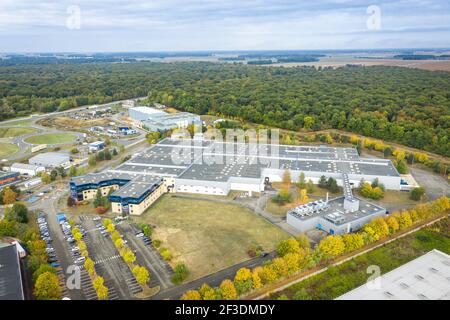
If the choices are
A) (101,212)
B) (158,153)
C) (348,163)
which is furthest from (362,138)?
(101,212)

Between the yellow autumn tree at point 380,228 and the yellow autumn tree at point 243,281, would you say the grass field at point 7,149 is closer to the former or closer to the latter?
the yellow autumn tree at point 243,281

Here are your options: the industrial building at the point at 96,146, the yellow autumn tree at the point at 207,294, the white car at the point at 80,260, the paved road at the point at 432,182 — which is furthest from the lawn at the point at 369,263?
the industrial building at the point at 96,146

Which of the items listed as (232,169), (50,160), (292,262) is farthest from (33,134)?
(292,262)

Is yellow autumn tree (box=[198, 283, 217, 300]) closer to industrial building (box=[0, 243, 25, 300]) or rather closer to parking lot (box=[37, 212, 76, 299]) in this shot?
parking lot (box=[37, 212, 76, 299])

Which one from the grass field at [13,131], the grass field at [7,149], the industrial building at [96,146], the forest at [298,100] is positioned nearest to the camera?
the grass field at [7,149]

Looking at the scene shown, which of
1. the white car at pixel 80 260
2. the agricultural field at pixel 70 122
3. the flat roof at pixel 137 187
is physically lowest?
the white car at pixel 80 260

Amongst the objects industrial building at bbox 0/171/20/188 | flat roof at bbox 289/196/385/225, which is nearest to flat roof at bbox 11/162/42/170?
industrial building at bbox 0/171/20/188

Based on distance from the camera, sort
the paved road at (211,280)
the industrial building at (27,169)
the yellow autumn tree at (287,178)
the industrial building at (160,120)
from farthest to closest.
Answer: the industrial building at (160,120) < the industrial building at (27,169) < the yellow autumn tree at (287,178) < the paved road at (211,280)
